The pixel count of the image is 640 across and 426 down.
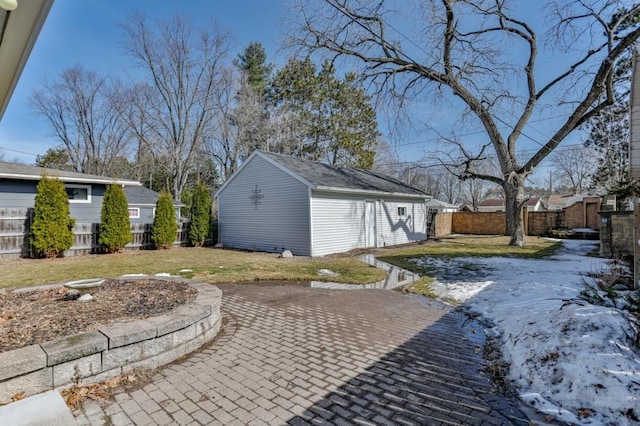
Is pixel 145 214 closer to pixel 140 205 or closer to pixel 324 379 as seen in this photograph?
pixel 140 205

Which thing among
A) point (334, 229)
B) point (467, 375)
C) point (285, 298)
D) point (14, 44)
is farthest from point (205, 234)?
point (467, 375)

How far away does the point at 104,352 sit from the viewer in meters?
2.78

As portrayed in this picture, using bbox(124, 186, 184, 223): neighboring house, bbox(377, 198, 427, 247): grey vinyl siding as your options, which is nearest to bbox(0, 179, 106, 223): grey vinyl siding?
bbox(124, 186, 184, 223): neighboring house

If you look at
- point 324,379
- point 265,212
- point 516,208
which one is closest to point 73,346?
point 324,379

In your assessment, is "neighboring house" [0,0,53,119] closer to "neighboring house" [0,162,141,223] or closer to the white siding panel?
the white siding panel

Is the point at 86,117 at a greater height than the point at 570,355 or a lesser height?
greater

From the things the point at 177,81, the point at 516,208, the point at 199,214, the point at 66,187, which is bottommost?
the point at 199,214

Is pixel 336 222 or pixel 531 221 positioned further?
pixel 531 221

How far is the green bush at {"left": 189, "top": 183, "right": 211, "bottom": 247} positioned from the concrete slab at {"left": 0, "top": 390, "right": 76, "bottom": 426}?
13152 mm

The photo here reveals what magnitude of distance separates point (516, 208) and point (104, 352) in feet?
49.8

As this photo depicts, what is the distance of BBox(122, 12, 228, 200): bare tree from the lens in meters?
22.2

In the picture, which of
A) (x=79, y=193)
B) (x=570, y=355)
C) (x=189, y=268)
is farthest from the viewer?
(x=79, y=193)

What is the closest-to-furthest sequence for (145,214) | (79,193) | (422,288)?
1. (422,288)
2. (79,193)
3. (145,214)

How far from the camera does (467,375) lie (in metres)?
3.10
